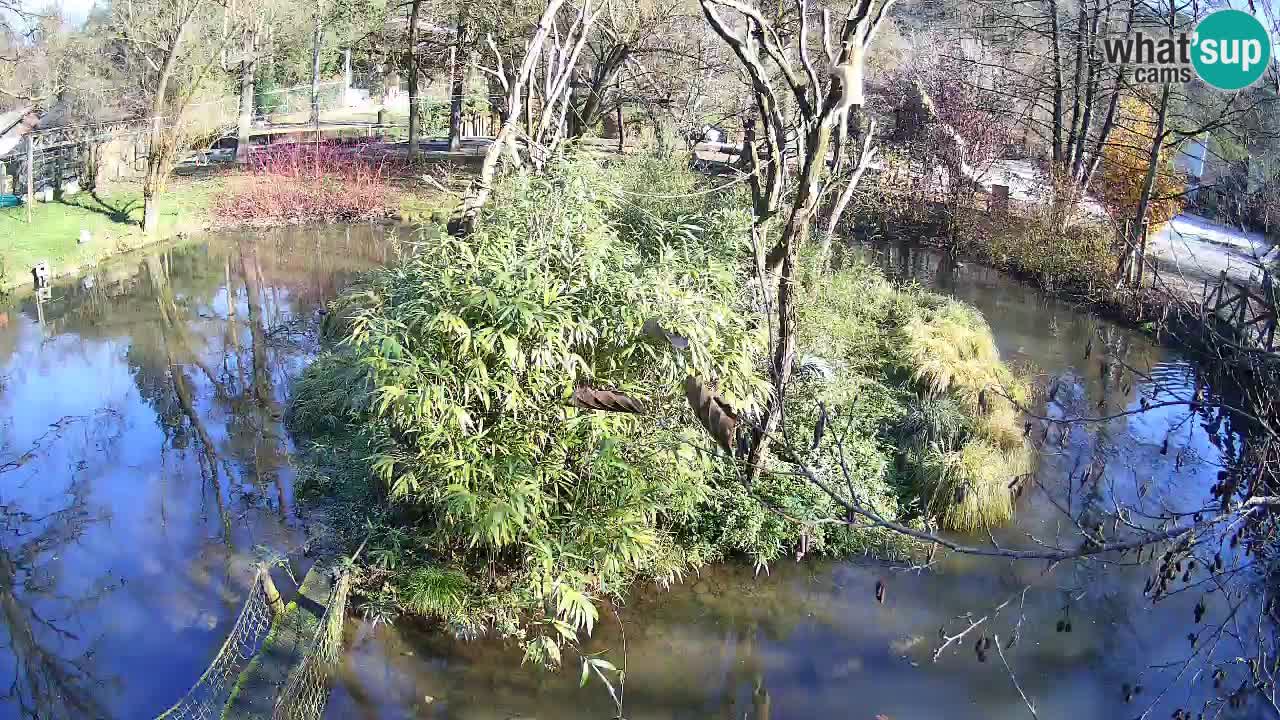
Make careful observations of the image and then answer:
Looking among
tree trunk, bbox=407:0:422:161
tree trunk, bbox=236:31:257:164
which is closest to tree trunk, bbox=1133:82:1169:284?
tree trunk, bbox=407:0:422:161

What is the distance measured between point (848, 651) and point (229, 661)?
341 centimetres

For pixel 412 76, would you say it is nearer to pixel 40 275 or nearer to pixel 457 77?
pixel 457 77

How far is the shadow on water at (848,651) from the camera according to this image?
5.21 metres

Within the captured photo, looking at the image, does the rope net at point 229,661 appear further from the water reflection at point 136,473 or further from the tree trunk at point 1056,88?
the tree trunk at point 1056,88

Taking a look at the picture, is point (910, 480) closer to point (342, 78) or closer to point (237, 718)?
point (237, 718)

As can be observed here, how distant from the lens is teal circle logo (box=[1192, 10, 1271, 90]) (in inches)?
288

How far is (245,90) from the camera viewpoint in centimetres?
1909

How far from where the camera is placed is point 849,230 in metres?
15.9

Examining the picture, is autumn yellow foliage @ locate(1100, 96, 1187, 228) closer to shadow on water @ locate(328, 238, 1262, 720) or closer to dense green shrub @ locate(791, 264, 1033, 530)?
dense green shrub @ locate(791, 264, 1033, 530)

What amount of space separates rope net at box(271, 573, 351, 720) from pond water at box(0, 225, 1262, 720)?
15cm

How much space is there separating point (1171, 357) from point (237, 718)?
33.7 feet

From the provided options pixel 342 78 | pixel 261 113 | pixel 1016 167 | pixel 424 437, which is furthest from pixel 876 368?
pixel 342 78

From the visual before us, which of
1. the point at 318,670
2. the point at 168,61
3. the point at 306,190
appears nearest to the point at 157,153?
the point at 168,61

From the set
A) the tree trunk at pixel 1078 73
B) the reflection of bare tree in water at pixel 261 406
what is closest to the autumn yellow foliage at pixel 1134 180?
the tree trunk at pixel 1078 73
